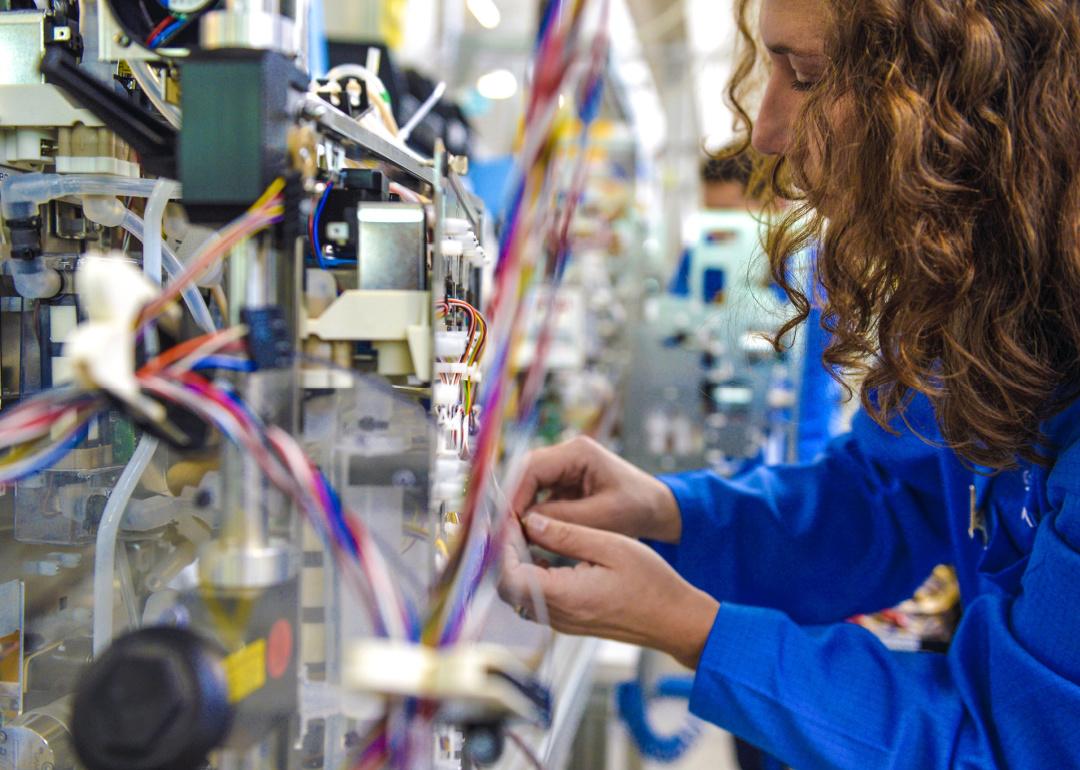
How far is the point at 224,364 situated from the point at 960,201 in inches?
26.7

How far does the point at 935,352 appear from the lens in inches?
34.4

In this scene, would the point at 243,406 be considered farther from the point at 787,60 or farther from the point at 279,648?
the point at 787,60

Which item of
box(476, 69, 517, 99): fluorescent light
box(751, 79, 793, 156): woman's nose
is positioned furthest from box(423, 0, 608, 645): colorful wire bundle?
box(476, 69, 517, 99): fluorescent light

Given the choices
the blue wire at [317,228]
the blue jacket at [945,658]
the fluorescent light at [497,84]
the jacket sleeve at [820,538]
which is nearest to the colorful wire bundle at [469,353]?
the blue wire at [317,228]

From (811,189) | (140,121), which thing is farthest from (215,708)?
(811,189)

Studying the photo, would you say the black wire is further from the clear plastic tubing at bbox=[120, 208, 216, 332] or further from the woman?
the clear plastic tubing at bbox=[120, 208, 216, 332]

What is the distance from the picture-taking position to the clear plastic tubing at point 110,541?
0.73 m

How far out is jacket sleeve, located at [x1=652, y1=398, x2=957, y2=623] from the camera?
1238 millimetres

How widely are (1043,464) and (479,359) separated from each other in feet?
1.93

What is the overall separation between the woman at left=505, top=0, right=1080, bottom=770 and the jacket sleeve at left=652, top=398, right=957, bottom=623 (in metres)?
0.22

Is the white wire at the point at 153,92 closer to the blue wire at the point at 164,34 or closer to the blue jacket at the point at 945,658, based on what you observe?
the blue wire at the point at 164,34

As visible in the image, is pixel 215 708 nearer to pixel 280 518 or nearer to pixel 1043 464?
pixel 280 518

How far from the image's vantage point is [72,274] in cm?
83

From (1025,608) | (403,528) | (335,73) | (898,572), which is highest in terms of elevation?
(335,73)
